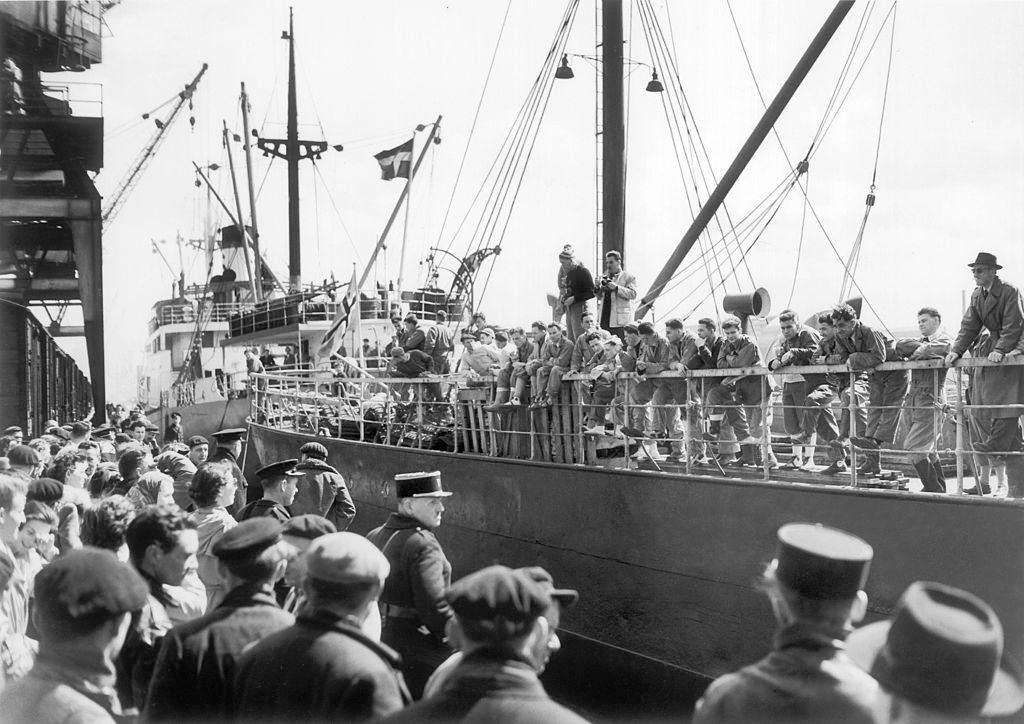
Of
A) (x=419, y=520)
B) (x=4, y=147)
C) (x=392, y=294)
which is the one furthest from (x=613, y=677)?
(x=392, y=294)

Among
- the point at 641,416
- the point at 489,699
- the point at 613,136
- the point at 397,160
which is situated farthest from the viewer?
the point at 397,160

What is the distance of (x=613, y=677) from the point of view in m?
9.40

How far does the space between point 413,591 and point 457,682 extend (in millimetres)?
2061

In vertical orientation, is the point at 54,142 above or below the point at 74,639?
above

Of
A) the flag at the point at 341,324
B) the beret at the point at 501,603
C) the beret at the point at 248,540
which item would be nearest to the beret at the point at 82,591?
the beret at the point at 248,540

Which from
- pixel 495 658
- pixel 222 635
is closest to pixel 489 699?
pixel 495 658

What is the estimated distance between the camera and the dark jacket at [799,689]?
7.55ft

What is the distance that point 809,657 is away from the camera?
2369 millimetres

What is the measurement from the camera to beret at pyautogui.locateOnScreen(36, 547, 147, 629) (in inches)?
104

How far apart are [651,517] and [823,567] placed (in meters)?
6.85

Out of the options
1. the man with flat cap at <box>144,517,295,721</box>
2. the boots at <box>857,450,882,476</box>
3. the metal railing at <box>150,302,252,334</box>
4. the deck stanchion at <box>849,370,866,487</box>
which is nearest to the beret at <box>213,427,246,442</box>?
the man with flat cap at <box>144,517,295,721</box>

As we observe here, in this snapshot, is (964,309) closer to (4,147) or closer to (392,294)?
(4,147)

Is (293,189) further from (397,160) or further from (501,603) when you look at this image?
(501,603)

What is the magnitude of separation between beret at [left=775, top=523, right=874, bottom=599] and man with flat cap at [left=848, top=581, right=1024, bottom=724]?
0.17m
